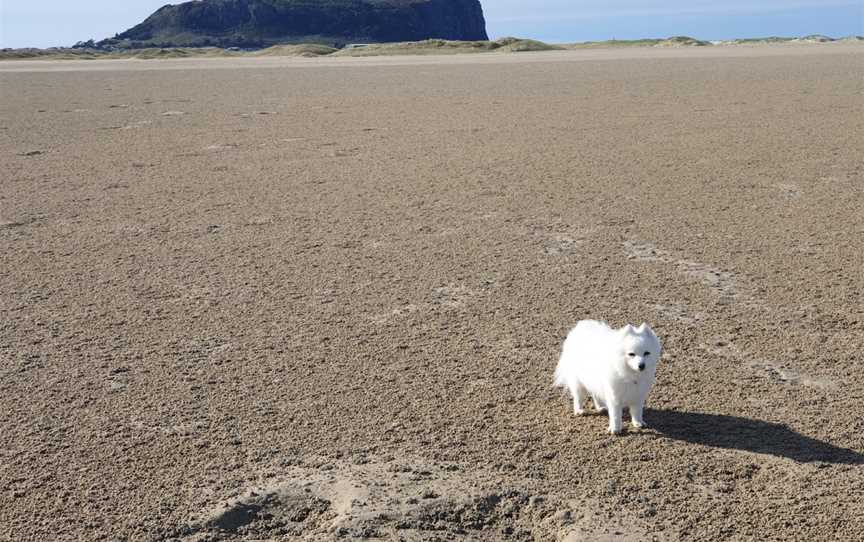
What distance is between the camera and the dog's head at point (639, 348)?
182 inches

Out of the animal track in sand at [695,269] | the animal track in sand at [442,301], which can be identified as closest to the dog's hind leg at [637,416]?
the animal track in sand at [442,301]

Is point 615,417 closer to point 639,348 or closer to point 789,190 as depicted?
point 639,348

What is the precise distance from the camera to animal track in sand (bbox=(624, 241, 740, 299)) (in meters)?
7.41

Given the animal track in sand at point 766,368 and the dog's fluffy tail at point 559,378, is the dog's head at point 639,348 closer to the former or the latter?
the dog's fluffy tail at point 559,378

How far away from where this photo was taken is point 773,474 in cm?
450

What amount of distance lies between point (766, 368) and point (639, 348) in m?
1.59

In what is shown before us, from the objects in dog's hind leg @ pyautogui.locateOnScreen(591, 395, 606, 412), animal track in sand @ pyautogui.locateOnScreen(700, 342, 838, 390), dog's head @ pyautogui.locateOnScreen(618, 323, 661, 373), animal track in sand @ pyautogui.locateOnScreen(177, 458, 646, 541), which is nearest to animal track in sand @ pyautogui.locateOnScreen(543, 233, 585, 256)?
animal track in sand @ pyautogui.locateOnScreen(700, 342, 838, 390)

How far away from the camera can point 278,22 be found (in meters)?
140

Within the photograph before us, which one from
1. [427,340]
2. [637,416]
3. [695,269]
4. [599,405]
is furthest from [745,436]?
[695,269]

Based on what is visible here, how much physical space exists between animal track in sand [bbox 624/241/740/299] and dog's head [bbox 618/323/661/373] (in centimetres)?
273

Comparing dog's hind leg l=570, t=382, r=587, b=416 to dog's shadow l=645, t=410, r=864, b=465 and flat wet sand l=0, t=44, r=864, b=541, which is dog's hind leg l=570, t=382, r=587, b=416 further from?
dog's shadow l=645, t=410, r=864, b=465

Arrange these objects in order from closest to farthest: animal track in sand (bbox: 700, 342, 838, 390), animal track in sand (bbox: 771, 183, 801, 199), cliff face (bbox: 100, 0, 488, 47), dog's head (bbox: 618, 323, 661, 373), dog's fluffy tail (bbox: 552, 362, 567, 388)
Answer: dog's head (bbox: 618, 323, 661, 373) → dog's fluffy tail (bbox: 552, 362, 567, 388) → animal track in sand (bbox: 700, 342, 838, 390) → animal track in sand (bbox: 771, 183, 801, 199) → cliff face (bbox: 100, 0, 488, 47)

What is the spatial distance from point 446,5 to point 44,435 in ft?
556

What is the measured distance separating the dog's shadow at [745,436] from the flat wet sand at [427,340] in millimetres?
22
